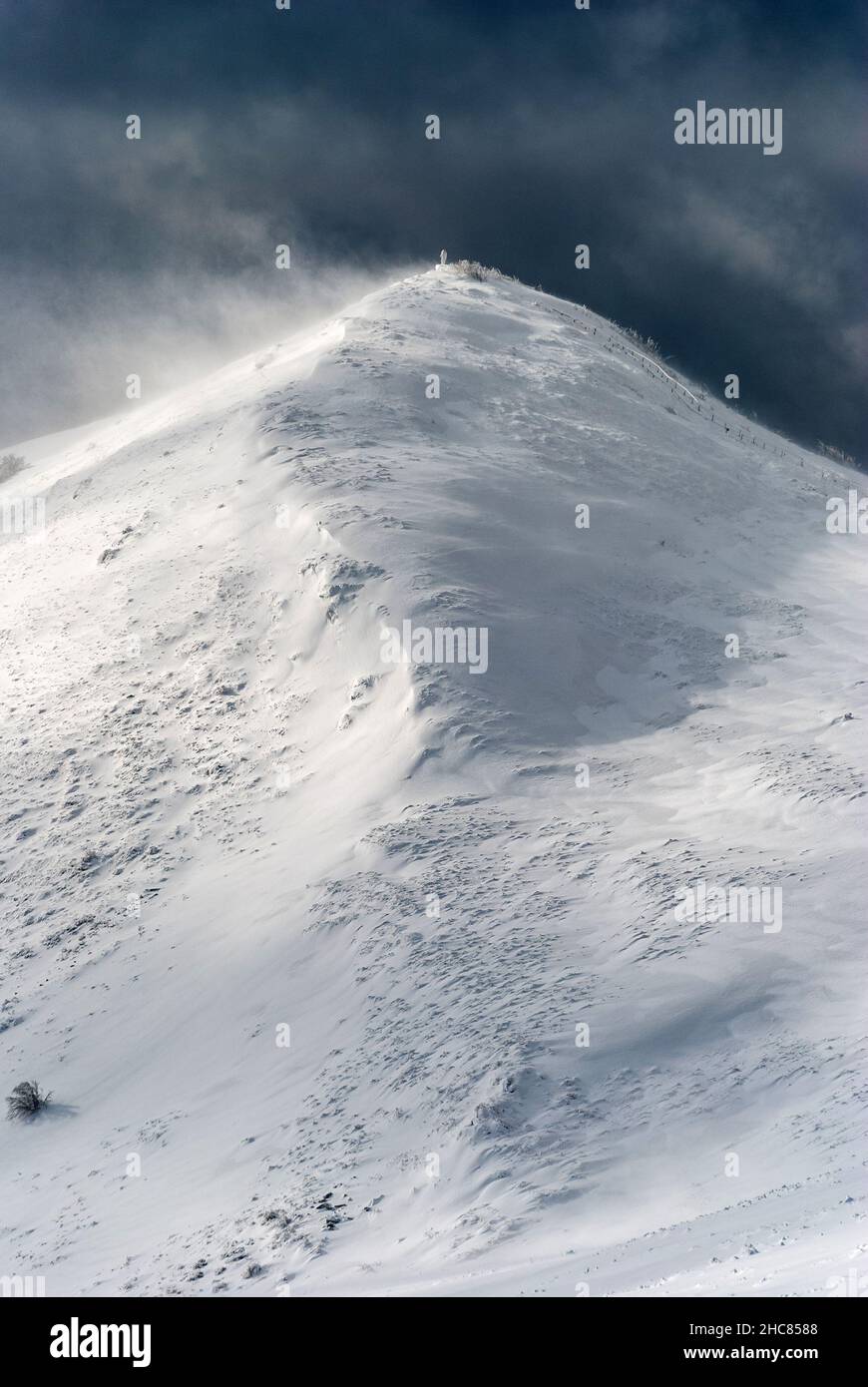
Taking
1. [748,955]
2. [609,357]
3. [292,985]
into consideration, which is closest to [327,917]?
[292,985]

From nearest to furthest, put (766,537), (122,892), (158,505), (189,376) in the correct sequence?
(122,892)
(766,537)
(158,505)
(189,376)

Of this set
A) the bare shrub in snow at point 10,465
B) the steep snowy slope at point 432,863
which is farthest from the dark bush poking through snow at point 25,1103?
the bare shrub in snow at point 10,465

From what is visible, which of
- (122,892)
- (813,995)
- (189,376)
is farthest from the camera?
(189,376)

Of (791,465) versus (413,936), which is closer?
(413,936)

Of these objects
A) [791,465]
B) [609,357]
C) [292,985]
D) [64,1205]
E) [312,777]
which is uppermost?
[609,357]

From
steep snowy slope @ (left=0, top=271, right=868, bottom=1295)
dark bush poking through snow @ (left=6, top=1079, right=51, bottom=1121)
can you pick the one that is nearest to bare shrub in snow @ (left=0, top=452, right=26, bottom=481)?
steep snowy slope @ (left=0, top=271, right=868, bottom=1295)

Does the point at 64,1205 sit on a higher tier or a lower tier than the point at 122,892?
lower

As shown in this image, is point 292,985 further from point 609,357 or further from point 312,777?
point 609,357
